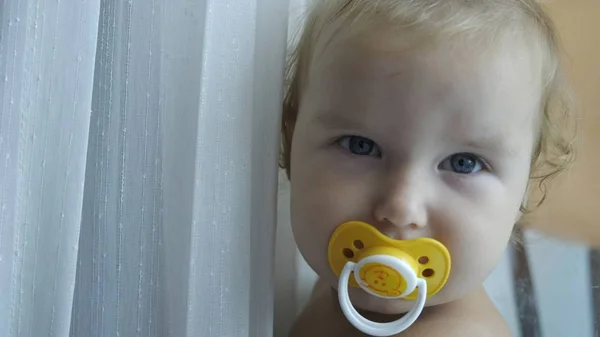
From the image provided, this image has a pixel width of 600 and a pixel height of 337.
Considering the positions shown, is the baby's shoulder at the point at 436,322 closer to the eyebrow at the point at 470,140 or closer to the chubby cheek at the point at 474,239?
the chubby cheek at the point at 474,239

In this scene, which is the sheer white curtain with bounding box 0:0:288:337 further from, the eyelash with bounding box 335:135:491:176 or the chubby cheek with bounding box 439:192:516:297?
the chubby cheek with bounding box 439:192:516:297

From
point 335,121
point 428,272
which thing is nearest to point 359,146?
point 335,121

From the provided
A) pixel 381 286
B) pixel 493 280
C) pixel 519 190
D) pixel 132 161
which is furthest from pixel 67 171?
pixel 493 280

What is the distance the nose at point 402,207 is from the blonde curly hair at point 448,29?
0.13 metres

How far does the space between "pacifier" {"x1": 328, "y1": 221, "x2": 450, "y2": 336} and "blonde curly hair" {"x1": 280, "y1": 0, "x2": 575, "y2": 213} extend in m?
0.18

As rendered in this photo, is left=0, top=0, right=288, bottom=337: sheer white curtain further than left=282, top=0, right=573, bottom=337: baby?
No

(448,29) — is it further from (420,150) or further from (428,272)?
(428,272)

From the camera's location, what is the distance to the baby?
605 millimetres

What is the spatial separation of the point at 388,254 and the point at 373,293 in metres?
0.05

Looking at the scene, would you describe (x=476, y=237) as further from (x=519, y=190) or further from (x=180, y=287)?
(x=180, y=287)

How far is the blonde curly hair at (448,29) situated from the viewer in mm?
613

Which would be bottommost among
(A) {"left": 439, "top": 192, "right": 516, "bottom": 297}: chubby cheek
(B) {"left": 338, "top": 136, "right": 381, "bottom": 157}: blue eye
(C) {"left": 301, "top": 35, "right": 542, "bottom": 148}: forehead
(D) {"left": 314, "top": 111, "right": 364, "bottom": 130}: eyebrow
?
(A) {"left": 439, "top": 192, "right": 516, "bottom": 297}: chubby cheek

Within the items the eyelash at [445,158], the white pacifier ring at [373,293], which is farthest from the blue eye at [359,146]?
the white pacifier ring at [373,293]

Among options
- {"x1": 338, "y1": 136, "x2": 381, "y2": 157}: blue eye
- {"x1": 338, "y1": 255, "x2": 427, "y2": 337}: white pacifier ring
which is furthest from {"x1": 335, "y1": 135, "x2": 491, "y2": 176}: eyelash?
{"x1": 338, "y1": 255, "x2": 427, "y2": 337}: white pacifier ring
